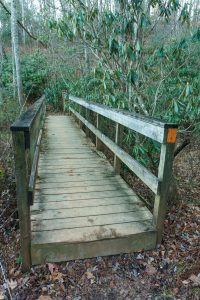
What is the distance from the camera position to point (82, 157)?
5.32 metres

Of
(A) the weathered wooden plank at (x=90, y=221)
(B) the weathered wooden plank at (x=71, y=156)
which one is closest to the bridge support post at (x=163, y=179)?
(A) the weathered wooden plank at (x=90, y=221)

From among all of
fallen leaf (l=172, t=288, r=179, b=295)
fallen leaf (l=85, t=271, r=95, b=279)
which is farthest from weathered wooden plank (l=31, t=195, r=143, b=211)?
fallen leaf (l=172, t=288, r=179, b=295)

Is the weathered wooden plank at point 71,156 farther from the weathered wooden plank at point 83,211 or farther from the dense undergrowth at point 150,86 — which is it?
the weathered wooden plank at point 83,211

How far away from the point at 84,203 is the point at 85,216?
1.05ft

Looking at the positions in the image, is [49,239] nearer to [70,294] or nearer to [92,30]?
[70,294]

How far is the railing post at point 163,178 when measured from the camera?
242 cm

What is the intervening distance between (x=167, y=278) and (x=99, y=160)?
9.56 feet

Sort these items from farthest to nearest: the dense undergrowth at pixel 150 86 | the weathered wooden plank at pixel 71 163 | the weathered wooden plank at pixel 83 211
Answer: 1. the weathered wooden plank at pixel 71 163
2. the dense undergrowth at pixel 150 86
3. the weathered wooden plank at pixel 83 211

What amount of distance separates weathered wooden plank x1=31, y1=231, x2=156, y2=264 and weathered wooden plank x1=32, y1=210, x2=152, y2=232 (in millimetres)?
254

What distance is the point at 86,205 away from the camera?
3.26 metres

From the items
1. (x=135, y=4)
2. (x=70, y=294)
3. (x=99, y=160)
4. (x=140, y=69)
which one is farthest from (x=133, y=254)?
(x=135, y=4)

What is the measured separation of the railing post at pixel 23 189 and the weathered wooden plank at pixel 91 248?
0.26 ft

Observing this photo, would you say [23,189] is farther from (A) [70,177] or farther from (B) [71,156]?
(B) [71,156]

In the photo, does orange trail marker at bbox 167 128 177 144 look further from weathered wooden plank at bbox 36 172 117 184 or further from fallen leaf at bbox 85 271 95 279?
weathered wooden plank at bbox 36 172 117 184
